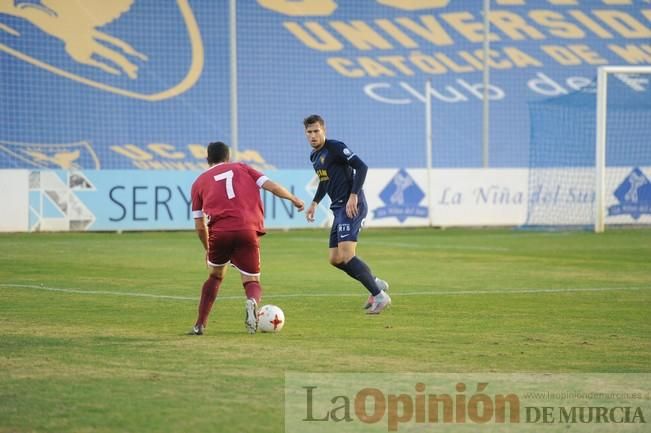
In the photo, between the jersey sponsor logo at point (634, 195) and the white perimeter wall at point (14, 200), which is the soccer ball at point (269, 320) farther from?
the jersey sponsor logo at point (634, 195)

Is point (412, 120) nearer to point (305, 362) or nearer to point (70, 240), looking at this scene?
point (70, 240)

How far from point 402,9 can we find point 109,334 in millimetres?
33121

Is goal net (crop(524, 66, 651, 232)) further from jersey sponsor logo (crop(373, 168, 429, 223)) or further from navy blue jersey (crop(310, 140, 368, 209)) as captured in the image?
navy blue jersey (crop(310, 140, 368, 209))

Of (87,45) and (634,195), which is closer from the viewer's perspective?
(634,195)

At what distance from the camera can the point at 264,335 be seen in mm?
9742

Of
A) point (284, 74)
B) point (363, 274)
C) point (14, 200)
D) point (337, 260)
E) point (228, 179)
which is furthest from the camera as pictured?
point (284, 74)

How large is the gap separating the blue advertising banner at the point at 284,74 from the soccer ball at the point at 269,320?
25069 mm

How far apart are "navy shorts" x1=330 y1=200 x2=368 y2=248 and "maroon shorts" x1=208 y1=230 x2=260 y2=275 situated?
196 cm

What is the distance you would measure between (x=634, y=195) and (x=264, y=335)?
21.7 metres

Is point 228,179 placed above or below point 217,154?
below

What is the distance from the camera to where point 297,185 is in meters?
28.4

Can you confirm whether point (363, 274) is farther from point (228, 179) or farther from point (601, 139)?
point (601, 139)

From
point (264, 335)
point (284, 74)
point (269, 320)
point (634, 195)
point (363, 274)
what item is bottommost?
point (264, 335)

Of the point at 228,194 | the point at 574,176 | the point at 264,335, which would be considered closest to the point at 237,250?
the point at 228,194
